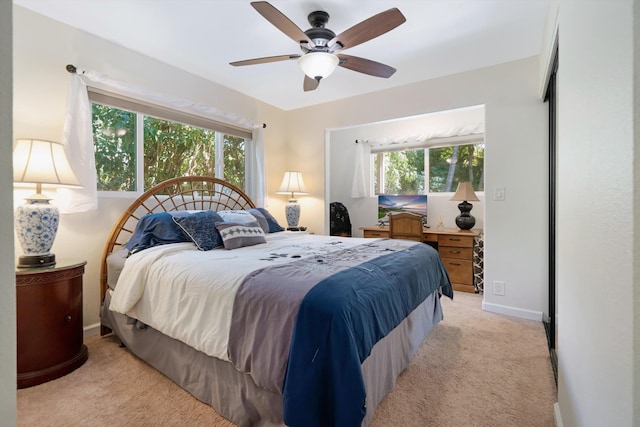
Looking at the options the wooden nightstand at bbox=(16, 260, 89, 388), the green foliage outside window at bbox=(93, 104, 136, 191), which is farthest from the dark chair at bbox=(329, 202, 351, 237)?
the wooden nightstand at bbox=(16, 260, 89, 388)

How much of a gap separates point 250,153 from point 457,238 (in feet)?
9.63

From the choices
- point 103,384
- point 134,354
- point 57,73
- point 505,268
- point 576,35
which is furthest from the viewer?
point 505,268

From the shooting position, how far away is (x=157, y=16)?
2299 mm

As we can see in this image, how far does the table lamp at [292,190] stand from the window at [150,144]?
74 cm

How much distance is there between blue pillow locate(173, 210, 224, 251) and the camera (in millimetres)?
2418

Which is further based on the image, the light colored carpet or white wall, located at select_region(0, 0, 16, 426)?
the light colored carpet

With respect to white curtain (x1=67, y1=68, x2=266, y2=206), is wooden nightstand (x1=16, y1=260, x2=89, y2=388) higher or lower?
lower

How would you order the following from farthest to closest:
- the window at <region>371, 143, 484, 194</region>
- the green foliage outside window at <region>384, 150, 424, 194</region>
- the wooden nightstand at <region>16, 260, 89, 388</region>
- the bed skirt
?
the green foliage outside window at <region>384, 150, 424, 194</region>
the window at <region>371, 143, 484, 194</region>
the wooden nightstand at <region>16, 260, 89, 388</region>
the bed skirt

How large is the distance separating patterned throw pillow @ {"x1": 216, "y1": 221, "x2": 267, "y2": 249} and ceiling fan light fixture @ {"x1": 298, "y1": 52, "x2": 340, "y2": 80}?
1.37 metres

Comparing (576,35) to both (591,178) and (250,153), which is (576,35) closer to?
(591,178)

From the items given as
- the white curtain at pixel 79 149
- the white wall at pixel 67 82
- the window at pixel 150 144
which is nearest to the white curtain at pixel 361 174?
the window at pixel 150 144

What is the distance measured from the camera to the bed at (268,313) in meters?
1.18

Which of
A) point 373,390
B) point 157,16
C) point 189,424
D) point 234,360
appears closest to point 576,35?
point 373,390

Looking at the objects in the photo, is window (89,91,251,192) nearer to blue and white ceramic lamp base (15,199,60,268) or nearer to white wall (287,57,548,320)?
blue and white ceramic lamp base (15,199,60,268)
